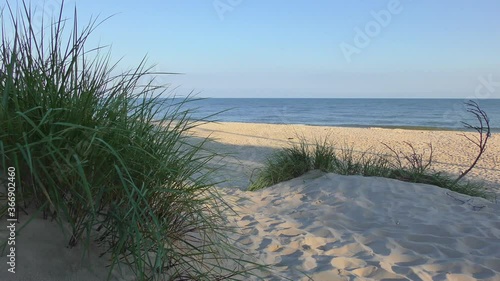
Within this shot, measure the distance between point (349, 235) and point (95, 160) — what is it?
2.65 meters

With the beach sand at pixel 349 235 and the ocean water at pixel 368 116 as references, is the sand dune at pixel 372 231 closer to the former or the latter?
the beach sand at pixel 349 235

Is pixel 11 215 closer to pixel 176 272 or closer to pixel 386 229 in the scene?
pixel 176 272

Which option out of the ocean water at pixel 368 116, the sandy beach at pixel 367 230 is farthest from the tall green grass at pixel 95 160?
the ocean water at pixel 368 116

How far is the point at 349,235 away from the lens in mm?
3658

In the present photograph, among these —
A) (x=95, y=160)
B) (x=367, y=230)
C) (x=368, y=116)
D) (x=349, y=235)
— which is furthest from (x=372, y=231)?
(x=368, y=116)

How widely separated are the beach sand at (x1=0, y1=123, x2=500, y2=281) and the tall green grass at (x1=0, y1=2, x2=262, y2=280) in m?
0.18

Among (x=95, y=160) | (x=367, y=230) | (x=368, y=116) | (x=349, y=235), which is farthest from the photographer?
(x=368, y=116)

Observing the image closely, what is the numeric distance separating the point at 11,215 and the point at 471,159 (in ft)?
39.9

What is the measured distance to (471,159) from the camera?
11.2m

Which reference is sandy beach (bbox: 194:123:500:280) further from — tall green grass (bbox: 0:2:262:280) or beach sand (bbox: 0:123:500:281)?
tall green grass (bbox: 0:2:262:280)

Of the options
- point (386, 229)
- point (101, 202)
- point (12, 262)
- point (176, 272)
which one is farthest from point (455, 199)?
point (12, 262)

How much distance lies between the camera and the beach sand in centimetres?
183

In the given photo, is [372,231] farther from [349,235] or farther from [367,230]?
[349,235]

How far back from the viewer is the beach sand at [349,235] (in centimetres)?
183
